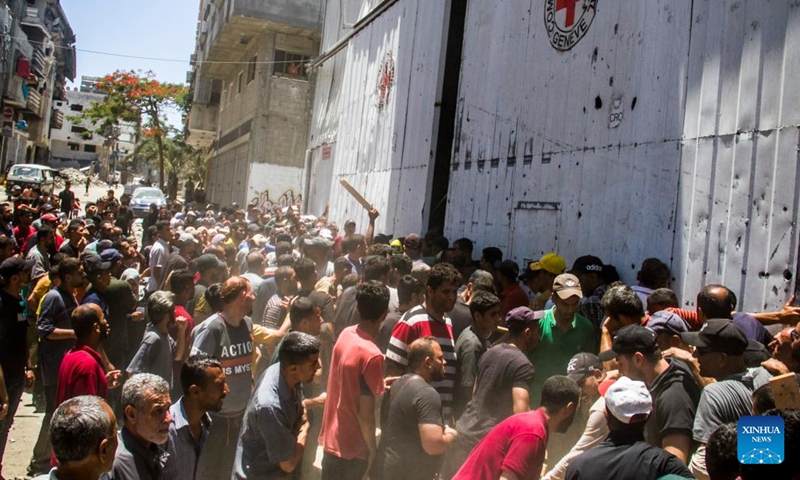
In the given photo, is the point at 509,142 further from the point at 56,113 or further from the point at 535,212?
the point at 56,113

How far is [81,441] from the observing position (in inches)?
106

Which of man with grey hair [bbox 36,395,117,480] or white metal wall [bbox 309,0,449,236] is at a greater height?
white metal wall [bbox 309,0,449,236]

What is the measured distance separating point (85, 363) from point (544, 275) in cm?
411

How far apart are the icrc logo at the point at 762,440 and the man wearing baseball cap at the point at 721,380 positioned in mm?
1022

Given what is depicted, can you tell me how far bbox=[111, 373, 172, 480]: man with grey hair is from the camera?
3176 mm

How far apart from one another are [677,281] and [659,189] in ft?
2.99

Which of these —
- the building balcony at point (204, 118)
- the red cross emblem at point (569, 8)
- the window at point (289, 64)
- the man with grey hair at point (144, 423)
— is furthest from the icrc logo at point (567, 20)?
the building balcony at point (204, 118)

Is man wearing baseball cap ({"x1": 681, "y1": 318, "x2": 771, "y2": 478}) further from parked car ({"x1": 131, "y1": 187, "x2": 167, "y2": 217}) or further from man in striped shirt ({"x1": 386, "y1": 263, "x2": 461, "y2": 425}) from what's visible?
parked car ({"x1": 131, "y1": 187, "x2": 167, "y2": 217})

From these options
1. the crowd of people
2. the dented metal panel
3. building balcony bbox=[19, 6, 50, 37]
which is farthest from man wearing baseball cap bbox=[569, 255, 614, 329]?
building balcony bbox=[19, 6, 50, 37]

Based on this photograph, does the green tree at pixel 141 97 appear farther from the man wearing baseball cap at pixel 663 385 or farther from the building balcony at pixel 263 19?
the man wearing baseball cap at pixel 663 385

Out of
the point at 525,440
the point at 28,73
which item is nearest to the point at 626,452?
the point at 525,440

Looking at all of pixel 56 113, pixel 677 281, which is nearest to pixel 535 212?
pixel 677 281

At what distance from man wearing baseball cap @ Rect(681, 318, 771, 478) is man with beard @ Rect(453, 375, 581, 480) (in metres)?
0.62

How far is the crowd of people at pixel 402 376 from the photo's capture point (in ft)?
10.3
